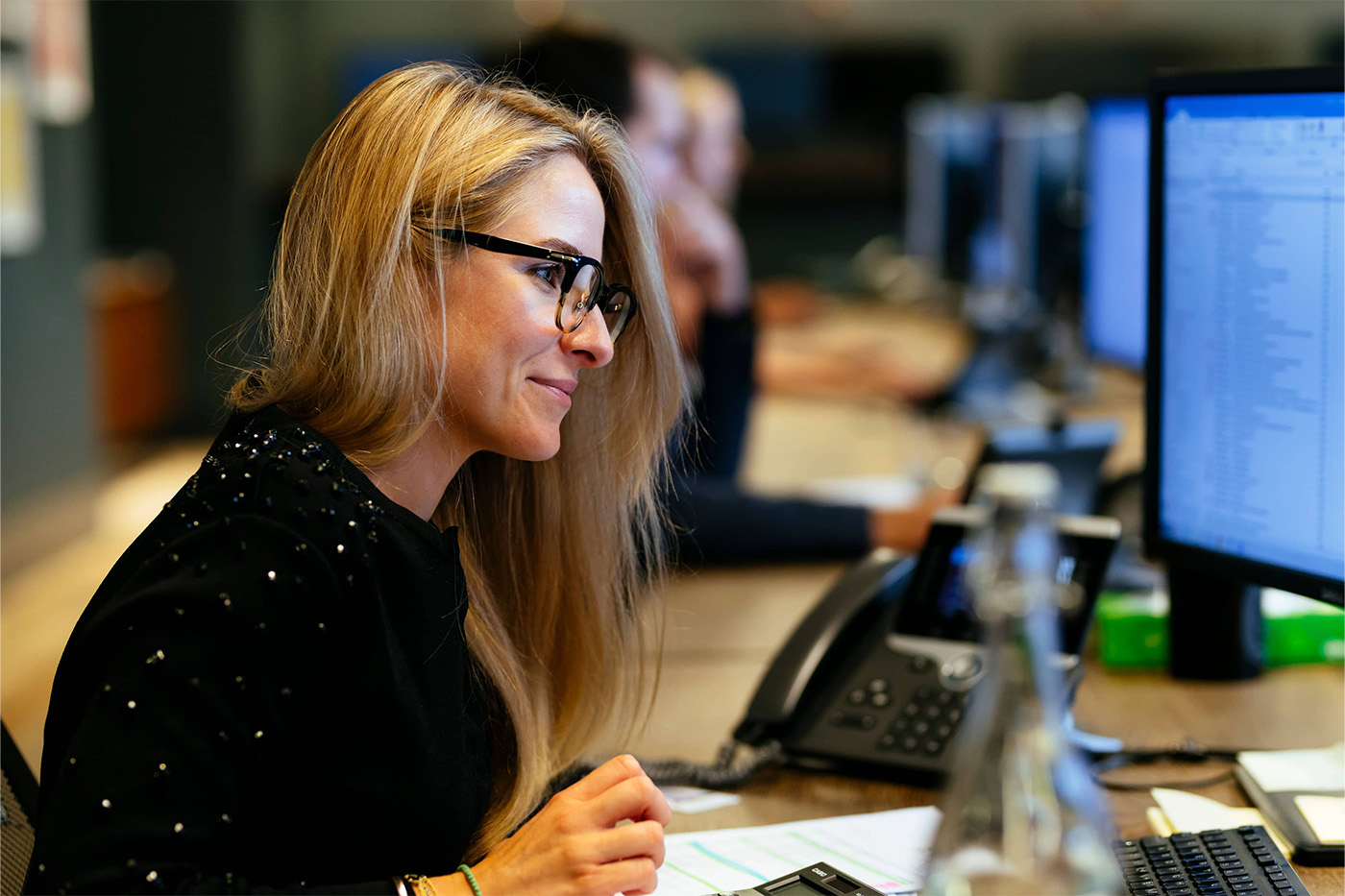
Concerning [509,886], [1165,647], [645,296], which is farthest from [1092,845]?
[1165,647]

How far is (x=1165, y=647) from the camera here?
4.63 ft

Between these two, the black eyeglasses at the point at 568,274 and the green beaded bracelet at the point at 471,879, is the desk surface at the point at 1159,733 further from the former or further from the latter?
the black eyeglasses at the point at 568,274

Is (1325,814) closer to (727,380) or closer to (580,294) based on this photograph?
(580,294)

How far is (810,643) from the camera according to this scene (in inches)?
50.2

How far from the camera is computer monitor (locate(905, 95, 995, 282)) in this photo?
419cm

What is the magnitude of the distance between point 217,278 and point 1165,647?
5.56 meters

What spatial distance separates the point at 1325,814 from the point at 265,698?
0.74 metres

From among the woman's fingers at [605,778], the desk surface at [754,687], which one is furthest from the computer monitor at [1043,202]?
the woman's fingers at [605,778]

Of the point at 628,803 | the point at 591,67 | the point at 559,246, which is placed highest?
the point at 591,67

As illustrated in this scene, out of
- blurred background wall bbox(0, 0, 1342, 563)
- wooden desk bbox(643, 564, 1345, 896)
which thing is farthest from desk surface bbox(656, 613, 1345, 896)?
blurred background wall bbox(0, 0, 1342, 563)

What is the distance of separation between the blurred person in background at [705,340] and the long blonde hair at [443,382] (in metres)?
0.14

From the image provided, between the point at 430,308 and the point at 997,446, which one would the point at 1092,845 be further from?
the point at 997,446

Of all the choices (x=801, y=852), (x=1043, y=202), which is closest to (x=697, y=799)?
(x=801, y=852)

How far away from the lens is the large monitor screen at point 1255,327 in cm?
103
